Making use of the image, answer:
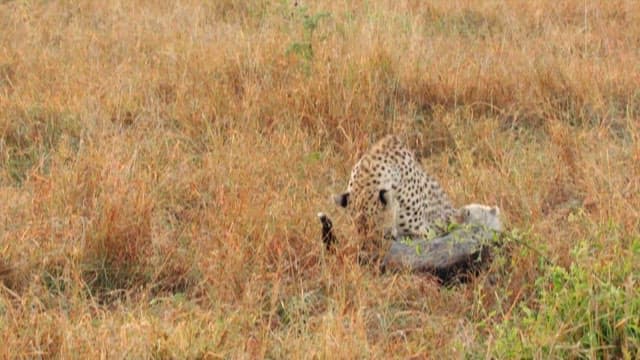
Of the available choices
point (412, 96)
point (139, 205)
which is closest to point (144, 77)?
point (412, 96)

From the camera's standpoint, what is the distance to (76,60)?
6.17 meters

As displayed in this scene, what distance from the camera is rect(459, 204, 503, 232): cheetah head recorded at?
403 centimetres

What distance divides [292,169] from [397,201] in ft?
2.93

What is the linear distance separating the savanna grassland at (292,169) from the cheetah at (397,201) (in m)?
0.23

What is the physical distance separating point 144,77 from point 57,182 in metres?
1.70

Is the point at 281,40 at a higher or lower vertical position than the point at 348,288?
higher

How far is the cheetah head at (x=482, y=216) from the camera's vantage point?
13.2 ft

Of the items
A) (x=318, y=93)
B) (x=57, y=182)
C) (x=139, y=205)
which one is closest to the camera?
(x=139, y=205)

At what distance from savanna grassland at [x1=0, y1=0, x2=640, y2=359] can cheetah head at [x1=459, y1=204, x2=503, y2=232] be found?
192 mm

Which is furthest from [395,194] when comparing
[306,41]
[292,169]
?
[306,41]

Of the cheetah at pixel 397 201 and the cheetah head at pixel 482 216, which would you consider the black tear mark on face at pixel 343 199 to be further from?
the cheetah head at pixel 482 216

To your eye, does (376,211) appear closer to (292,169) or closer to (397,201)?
(397,201)

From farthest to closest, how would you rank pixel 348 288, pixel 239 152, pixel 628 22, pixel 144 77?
pixel 628 22 → pixel 144 77 → pixel 239 152 → pixel 348 288

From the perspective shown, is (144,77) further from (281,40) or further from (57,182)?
(57,182)
